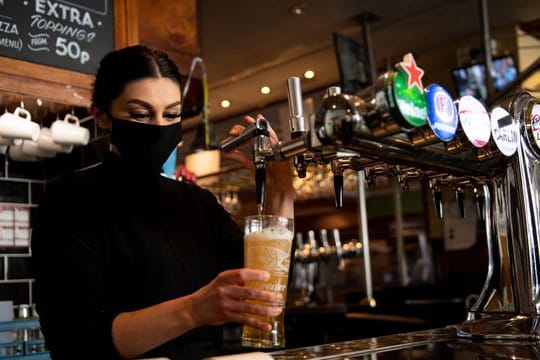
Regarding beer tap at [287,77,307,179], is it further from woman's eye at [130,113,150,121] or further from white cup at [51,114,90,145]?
white cup at [51,114,90,145]

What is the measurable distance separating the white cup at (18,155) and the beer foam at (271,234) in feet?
5.53

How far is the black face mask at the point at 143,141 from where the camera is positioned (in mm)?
1351

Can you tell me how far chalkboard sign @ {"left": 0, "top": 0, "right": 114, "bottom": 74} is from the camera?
2.17 m

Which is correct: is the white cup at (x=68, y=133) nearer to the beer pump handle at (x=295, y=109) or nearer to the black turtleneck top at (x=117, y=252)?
the black turtleneck top at (x=117, y=252)

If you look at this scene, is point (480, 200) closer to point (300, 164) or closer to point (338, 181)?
point (338, 181)

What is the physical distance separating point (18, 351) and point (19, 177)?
28.0 inches

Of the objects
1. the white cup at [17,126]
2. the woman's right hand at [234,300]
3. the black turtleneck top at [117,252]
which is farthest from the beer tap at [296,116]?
the white cup at [17,126]

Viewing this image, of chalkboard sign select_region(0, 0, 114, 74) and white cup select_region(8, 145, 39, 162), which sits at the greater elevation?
chalkboard sign select_region(0, 0, 114, 74)

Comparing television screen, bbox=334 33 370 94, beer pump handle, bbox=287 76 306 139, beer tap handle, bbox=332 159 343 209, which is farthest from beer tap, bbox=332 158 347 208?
television screen, bbox=334 33 370 94

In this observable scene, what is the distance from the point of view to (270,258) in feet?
3.11

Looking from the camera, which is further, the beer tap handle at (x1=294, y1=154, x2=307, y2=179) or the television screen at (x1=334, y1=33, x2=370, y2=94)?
the television screen at (x1=334, y1=33, x2=370, y2=94)

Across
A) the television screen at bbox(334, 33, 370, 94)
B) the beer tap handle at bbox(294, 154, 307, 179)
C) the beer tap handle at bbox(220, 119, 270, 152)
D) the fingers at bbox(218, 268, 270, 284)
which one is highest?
the television screen at bbox(334, 33, 370, 94)

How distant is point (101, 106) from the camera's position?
1410 millimetres

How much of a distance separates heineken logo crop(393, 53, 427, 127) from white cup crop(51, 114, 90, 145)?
1594 millimetres
